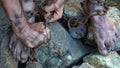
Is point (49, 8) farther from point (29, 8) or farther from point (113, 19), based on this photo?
point (113, 19)

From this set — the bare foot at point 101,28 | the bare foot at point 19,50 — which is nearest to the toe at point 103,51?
the bare foot at point 101,28

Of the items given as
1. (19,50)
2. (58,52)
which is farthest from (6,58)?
(58,52)

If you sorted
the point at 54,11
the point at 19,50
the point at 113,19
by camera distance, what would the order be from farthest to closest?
the point at 113,19 < the point at 54,11 < the point at 19,50

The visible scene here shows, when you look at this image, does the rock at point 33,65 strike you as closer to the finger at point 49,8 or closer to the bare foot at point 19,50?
the bare foot at point 19,50

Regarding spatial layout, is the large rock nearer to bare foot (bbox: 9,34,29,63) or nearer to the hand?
bare foot (bbox: 9,34,29,63)

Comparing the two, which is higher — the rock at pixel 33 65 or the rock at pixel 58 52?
the rock at pixel 58 52
